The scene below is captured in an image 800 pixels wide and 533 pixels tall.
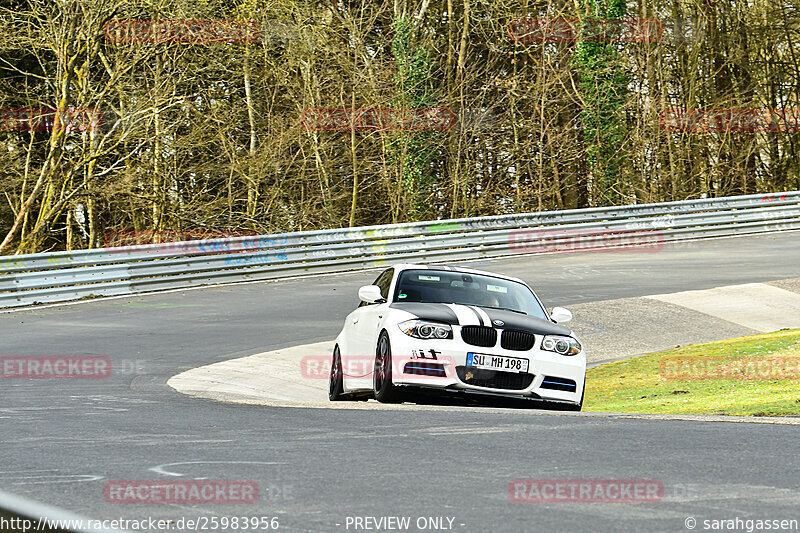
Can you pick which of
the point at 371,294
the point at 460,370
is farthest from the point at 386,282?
the point at 460,370

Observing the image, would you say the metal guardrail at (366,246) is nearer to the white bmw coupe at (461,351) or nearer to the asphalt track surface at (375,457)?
the asphalt track surface at (375,457)

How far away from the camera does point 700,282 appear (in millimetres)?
23547

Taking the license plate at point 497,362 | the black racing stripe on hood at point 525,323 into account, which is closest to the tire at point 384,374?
the license plate at point 497,362

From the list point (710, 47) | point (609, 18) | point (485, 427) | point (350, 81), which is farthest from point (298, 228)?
point (485, 427)

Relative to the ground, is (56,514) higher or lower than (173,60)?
lower

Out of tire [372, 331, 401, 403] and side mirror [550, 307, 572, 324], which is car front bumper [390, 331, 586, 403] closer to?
tire [372, 331, 401, 403]

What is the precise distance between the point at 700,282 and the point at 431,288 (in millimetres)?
12950

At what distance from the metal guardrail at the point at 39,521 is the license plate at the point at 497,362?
705cm

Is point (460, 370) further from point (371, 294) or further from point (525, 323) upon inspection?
point (371, 294)

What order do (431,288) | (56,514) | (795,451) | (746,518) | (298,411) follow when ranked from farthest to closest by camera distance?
(431,288) → (298,411) → (795,451) → (746,518) → (56,514)

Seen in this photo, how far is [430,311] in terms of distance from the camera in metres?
10.9

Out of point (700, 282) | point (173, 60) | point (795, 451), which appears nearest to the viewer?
point (795, 451)

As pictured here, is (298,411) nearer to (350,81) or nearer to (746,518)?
(746,518)
